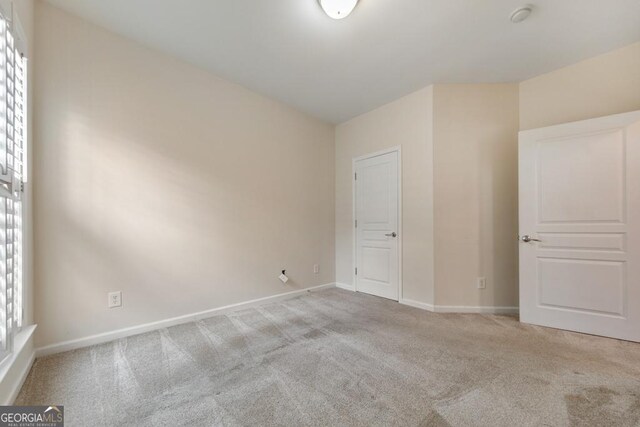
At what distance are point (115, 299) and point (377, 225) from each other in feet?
9.76

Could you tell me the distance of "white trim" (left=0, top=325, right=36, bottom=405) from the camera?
4.20 ft

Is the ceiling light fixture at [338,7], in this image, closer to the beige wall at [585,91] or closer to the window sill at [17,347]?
the beige wall at [585,91]

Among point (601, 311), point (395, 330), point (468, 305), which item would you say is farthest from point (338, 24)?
point (601, 311)

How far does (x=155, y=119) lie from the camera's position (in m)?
2.39

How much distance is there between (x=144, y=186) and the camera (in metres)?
2.31

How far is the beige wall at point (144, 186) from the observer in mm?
1946

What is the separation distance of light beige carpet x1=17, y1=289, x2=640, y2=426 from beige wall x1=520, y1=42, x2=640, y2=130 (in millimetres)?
2117

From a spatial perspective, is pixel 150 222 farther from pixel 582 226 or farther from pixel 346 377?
pixel 582 226

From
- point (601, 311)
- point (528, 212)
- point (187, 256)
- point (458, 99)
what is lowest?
point (601, 311)

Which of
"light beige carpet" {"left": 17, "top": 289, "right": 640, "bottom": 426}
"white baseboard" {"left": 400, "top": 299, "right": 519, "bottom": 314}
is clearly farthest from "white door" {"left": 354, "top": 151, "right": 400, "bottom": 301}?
"light beige carpet" {"left": 17, "top": 289, "right": 640, "bottom": 426}

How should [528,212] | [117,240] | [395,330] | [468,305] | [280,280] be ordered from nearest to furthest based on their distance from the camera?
[117,240] → [395,330] → [528,212] → [468,305] → [280,280]

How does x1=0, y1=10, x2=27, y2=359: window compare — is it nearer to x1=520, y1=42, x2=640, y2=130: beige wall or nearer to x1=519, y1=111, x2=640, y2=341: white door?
x1=519, y1=111, x2=640, y2=341: white door

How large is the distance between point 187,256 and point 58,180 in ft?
3.76

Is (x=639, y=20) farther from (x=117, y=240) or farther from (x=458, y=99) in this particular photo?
(x=117, y=240)
